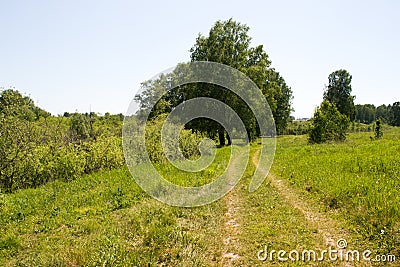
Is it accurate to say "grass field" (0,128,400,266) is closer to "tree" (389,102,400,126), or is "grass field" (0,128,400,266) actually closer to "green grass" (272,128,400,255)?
"green grass" (272,128,400,255)

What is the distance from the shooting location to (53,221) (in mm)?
9734

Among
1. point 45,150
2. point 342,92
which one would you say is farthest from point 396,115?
point 45,150

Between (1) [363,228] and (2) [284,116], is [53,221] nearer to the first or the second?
(1) [363,228]

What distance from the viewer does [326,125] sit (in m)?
37.8

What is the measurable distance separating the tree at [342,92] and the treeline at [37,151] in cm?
7811

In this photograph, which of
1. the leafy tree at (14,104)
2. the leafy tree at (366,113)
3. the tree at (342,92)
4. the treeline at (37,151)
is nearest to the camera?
the treeline at (37,151)

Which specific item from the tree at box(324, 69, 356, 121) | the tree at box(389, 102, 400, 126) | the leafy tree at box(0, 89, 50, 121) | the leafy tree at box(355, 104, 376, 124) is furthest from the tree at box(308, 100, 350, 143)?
the leafy tree at box(355, 104, 376, 124)

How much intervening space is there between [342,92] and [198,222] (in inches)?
3391

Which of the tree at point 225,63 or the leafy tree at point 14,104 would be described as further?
the tree at point 225,63

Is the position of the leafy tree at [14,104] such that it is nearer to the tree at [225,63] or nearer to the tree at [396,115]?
the tree at [225,63]

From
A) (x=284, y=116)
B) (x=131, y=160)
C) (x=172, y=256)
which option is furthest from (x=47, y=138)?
(x=284, y=116)

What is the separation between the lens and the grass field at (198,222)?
21.8 feet

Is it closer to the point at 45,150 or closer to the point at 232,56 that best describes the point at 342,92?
the point at 232,56

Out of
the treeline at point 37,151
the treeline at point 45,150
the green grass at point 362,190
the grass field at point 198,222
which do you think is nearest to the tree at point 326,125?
the green grass at point 362,190
